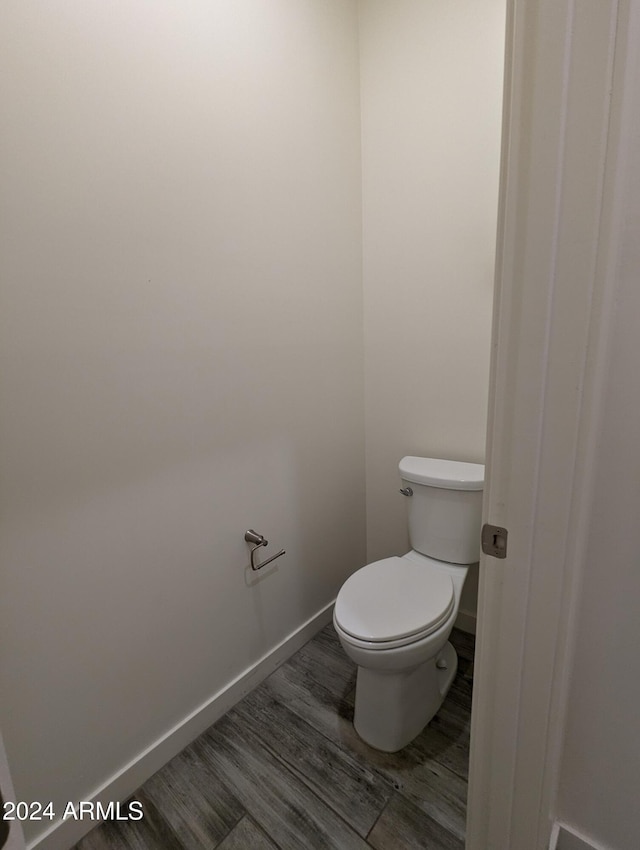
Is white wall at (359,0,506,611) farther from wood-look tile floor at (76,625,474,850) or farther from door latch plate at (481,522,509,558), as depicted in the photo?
door latch plate at (481,522,509,558)

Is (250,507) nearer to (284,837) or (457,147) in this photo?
(284,837)

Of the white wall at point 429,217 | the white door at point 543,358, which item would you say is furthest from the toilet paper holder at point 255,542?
the white door at point 543,358

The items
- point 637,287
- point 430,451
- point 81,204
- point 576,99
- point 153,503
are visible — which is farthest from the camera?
point 430,451

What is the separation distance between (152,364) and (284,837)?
1.32m

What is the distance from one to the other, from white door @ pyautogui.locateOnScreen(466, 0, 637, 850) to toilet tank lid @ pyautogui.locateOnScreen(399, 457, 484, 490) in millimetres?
768

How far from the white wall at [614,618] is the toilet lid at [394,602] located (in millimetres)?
423

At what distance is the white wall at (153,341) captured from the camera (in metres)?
0.92

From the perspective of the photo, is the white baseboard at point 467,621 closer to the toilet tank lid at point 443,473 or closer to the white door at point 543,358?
the toilet tank lid at point 443,473

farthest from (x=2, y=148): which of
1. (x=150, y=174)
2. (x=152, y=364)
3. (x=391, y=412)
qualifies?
(x=391, y=412)

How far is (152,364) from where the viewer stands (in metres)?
1.12

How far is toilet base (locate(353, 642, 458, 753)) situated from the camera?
127 cm

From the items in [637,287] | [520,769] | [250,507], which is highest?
[637,287]

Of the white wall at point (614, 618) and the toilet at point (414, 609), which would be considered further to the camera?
the toilet at point (414, 609)

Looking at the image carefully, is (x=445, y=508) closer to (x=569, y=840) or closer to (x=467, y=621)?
(x=467, y=621)
